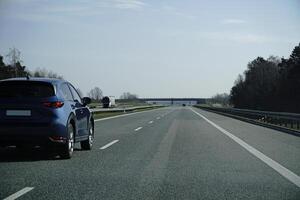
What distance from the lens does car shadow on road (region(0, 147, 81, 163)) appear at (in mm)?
11008

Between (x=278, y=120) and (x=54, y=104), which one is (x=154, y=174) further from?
(x=278, y=120)

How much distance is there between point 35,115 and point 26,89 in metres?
0.78

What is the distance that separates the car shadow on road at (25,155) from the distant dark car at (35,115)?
1.25ft

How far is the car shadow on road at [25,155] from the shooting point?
11.0 m

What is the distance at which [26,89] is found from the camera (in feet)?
36.1

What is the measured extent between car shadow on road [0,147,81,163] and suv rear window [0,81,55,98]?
1.41m

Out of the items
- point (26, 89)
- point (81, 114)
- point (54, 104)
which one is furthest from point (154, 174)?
point (81, 114)

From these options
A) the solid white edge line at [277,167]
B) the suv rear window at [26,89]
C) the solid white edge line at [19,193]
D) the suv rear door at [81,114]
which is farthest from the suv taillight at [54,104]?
the solid white edge line at [277,167]

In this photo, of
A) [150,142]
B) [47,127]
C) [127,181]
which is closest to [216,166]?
[127,181]

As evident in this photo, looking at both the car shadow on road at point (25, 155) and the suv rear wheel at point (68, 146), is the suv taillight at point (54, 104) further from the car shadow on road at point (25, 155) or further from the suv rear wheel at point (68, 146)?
the car shadow on road at point (25, 155)

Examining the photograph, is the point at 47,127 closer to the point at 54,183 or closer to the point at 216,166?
the point at 54,183

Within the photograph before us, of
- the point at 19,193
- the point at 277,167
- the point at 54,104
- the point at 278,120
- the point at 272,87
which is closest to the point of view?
the point at 19,193

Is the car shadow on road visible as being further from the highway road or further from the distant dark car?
the distant dark car

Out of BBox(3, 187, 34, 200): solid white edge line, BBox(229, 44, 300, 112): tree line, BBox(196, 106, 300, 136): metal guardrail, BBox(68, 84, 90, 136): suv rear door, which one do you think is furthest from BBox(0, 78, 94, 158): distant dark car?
BBox(229, 44, 300, 112): tree line
